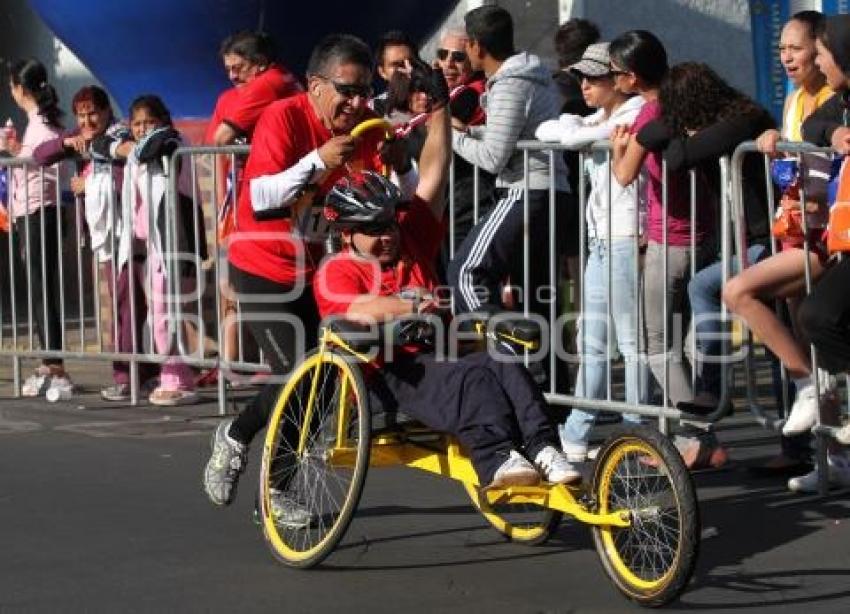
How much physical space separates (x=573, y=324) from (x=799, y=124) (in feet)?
6.44

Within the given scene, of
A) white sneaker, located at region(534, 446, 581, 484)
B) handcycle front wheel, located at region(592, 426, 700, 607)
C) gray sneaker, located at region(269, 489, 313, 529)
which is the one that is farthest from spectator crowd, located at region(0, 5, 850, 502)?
gray sneaker, located at region(269, 489, 313, 529)

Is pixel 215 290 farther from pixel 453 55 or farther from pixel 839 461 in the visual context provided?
pixel 839 461

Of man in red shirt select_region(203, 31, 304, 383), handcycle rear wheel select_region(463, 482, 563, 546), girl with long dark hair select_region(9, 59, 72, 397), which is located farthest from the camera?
girl with long dark hair select_region(9, 59, 72, 397)

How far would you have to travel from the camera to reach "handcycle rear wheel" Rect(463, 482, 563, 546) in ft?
22.8

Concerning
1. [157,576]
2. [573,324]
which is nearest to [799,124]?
[573,324]

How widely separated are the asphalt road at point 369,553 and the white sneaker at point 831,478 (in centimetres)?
8

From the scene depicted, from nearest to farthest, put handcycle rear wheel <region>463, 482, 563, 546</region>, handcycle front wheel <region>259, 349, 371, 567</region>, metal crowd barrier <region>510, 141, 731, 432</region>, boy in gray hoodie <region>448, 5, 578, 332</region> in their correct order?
handcycle front wheel <region>259, 349, 371, 567</region>, handcycle rear wheel <region>463, 482, 563, 546</region>, metal crowd barrier <region>510, 141, 731, 432</region>, boy in gray hoodie <region>448, 5, 578, 332</region>

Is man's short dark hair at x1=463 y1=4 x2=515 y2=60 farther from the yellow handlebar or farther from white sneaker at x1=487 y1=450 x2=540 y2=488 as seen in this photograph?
white sneaker at x1=487 y1=450 x2=540 y2=488

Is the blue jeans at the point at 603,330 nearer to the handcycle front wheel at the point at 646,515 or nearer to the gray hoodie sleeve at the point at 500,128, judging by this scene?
the gray hoodie sleeve at the point at 500,128

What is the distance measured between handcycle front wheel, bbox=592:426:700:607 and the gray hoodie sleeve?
3026 millimetres

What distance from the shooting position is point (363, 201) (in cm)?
689

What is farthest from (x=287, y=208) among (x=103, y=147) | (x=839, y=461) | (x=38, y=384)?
(x=38, y=384)

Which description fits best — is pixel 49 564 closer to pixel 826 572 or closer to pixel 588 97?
pixel 826 572

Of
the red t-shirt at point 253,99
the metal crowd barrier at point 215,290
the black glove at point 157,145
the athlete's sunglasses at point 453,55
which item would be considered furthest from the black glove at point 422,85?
the black glove at point 157,145
